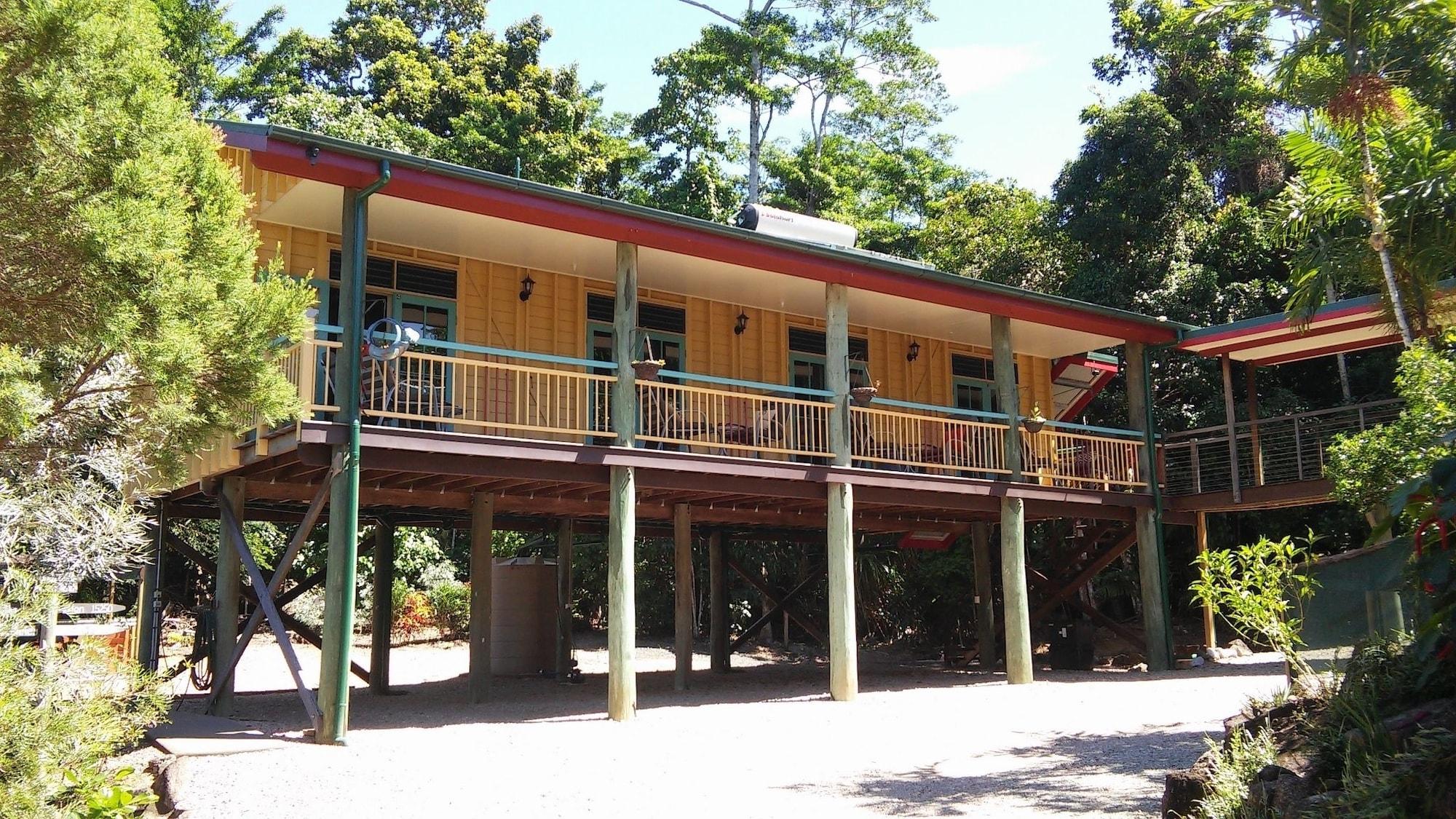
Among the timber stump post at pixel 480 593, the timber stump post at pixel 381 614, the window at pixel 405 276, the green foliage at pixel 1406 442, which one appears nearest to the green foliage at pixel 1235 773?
the green foliage at pixel 1406 442

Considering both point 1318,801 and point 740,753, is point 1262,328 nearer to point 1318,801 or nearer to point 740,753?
point 740,753

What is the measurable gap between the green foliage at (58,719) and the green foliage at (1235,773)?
6.30 m

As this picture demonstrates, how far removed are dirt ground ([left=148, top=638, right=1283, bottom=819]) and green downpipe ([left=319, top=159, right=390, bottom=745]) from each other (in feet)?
1.42

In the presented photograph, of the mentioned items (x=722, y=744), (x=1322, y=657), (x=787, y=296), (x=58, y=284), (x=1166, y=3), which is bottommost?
(x=722, y=744)

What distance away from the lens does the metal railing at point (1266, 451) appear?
17.9 metres

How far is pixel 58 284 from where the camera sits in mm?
7652

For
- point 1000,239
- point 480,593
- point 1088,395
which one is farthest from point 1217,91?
point 480,593

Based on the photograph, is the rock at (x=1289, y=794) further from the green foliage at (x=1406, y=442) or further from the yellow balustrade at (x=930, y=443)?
the yellow balustrade at (x=930, y=443)

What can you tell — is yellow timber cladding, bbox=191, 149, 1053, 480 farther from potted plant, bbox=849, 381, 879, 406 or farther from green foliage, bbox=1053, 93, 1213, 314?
green foliage, bbox=1053, 93, 1213, 314

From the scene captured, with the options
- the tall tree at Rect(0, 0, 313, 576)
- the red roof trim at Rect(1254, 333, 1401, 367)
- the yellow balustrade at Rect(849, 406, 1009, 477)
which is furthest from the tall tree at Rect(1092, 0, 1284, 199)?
the tall tree at Rect(0, 0, 313, 576)

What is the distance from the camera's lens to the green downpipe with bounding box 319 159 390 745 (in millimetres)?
10938

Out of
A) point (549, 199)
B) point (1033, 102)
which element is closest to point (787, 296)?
point (549, 199)

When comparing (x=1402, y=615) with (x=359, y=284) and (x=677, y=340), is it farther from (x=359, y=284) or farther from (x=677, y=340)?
(x=677, y=340)

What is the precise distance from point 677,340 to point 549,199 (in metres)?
4.25
